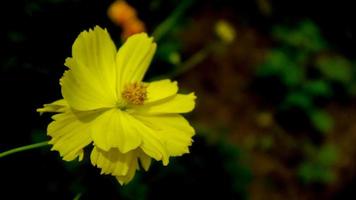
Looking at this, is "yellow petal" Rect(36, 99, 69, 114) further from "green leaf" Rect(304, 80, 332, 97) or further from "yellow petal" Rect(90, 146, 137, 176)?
"green leaf" Rect(304, 80, 332, 97)

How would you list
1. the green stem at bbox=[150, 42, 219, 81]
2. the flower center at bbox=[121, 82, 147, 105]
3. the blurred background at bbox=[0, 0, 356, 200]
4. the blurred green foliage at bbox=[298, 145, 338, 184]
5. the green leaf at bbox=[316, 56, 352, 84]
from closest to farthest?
1. the flower center at bbox=[121, 82, 147, 105]
2. the blurred background at bbox=[0, 0, 356, 200]
3. the green stem at bbox=[150, 42, 219, 81]
4. the blurred green foliage at bbox=[298, 145, 338, 184]
5. the green leaf at bbox=[316, 56, 352, 84]

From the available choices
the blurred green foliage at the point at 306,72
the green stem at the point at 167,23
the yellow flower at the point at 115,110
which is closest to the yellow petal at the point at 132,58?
the yellow flower at the point at 115,110

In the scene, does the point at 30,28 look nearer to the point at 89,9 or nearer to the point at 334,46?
the point at 89,9

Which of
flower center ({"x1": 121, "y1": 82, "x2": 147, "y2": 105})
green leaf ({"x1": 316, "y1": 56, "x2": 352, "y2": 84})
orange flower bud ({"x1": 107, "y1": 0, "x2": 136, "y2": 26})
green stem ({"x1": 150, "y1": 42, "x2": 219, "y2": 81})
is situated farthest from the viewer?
green leaf ({"x1": 316, "y1": 56, "x2": 352, "y2": 84})

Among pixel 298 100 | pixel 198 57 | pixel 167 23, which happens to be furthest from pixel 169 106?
pixel 298 100

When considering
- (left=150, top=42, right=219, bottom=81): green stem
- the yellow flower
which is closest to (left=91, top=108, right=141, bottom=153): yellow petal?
the yellow flower
